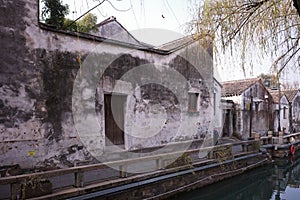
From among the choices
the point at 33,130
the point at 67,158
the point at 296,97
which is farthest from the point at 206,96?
the point at 296,97

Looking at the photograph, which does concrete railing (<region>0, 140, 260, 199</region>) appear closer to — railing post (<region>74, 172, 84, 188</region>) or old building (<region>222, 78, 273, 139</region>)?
railing post (<region>74, 172, 84, 188</region>)

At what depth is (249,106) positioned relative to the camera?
16.5m

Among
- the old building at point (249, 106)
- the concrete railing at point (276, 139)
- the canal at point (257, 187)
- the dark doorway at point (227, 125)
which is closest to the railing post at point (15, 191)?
the canal at point (257, 187)

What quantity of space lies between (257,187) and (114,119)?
5.31 m

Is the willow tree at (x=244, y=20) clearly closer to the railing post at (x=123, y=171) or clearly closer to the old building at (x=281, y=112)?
the railing post at (x=123, y=171)

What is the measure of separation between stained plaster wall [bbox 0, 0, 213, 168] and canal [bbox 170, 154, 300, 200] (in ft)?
8.36

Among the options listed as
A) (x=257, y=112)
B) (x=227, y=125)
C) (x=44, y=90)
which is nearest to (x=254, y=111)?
(x=257, y=112)

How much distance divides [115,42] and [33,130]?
331cm

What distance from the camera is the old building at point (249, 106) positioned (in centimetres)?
1588

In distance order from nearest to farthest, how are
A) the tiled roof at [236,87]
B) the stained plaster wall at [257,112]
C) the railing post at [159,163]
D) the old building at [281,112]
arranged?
the railing post at [159,163] < the stained plaster wall at [257,112] < the tiled roof at [236,87] < the old building at [281,112]

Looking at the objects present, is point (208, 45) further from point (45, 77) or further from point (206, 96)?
point (206, 96)

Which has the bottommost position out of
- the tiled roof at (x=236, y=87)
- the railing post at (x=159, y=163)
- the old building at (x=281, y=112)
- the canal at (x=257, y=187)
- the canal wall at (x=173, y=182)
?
the canal at (x=257, y=187)

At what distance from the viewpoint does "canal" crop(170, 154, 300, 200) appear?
268 inches

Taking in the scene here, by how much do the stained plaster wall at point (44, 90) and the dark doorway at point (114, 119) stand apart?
0.66ft
